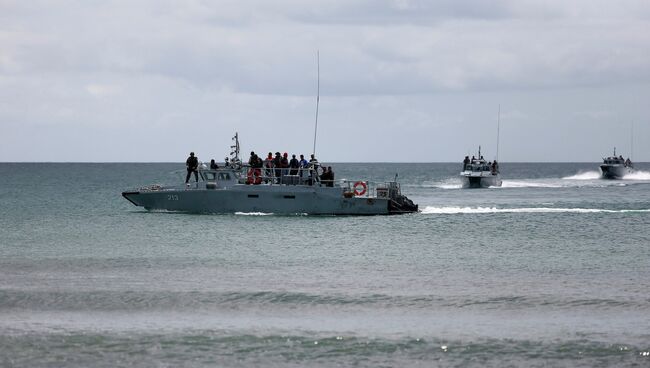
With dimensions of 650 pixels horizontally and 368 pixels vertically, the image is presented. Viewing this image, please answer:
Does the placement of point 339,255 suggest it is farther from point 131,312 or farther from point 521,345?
point 521,345

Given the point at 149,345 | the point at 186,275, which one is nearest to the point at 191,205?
the point at 186,275

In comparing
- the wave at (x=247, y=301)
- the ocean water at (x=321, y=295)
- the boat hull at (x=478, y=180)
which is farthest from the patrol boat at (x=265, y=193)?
the boat hull at (x=478, y=180)

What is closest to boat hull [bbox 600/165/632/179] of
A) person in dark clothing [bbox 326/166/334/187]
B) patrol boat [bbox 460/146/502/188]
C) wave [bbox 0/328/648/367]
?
patrol boat [bbox 460/146/502/188]

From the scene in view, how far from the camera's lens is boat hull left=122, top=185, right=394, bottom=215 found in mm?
52656

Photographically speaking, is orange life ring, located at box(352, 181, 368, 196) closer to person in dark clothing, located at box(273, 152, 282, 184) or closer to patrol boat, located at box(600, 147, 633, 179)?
person in dark clothing, located at box(273, 152, 282, 184)

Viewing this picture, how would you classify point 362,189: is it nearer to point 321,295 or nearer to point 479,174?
point 321,295

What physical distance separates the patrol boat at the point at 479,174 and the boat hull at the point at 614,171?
39001mm

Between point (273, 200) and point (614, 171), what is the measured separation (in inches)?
3877

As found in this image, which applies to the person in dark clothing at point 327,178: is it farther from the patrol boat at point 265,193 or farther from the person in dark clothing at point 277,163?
the person in dark clothing at point 277,163

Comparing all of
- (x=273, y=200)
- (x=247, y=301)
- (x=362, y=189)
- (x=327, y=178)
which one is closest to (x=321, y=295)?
(x=247, y=301)

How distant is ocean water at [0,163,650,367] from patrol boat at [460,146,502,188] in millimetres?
52118

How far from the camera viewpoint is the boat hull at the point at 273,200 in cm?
5266

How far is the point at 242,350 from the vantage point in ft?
67.5

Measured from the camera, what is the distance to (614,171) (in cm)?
→ 14125
